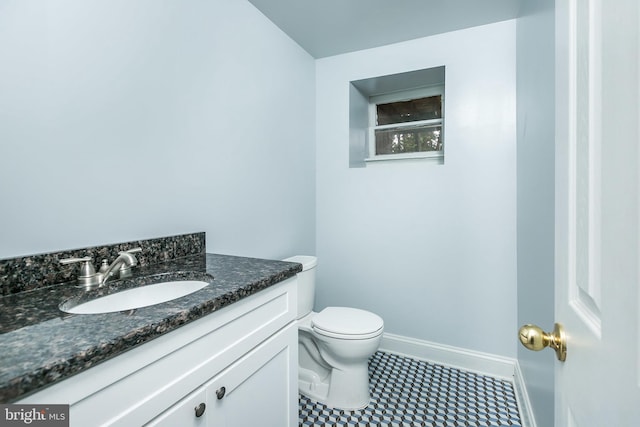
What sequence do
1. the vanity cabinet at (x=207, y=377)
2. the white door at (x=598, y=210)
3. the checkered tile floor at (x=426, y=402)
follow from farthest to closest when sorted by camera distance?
the checkered tile floor at (x=426, y=402) → the vanity cabinet at (x=207, y=377) → the white door at (x=598, y=210)

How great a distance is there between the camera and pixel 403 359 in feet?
7.59

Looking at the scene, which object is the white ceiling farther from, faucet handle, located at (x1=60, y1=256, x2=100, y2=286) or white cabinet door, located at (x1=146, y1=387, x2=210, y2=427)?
white cabinet door, located at (x1=146, y1=387, x2=210, y2=427)

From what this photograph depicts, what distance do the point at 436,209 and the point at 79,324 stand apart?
6.78ft

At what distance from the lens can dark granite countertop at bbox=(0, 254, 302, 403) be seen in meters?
0.52

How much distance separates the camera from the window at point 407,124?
2426 millimetres

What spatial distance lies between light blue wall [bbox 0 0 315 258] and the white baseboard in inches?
44.6

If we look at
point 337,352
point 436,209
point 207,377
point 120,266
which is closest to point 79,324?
point 207,377

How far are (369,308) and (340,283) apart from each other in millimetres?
294

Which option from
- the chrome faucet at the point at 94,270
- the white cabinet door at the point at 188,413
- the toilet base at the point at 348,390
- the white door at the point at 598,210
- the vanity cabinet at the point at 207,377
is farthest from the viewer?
the toilet base at the point at 348,390

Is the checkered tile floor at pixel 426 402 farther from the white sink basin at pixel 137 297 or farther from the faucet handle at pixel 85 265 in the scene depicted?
the faucet handle at pixel 85 265

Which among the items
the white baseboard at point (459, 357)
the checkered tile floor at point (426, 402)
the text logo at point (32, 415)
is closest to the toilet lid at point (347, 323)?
the checkered tile floor at point (426, 402)

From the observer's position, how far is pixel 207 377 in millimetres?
851

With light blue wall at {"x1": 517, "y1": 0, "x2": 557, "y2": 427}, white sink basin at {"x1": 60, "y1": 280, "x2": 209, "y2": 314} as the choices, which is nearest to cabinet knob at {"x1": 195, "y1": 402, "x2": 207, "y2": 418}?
white sink basin at {"x1": 60, "y1": 280, "x2": 209, "y2": 314}

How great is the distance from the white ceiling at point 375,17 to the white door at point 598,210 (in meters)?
1.54
